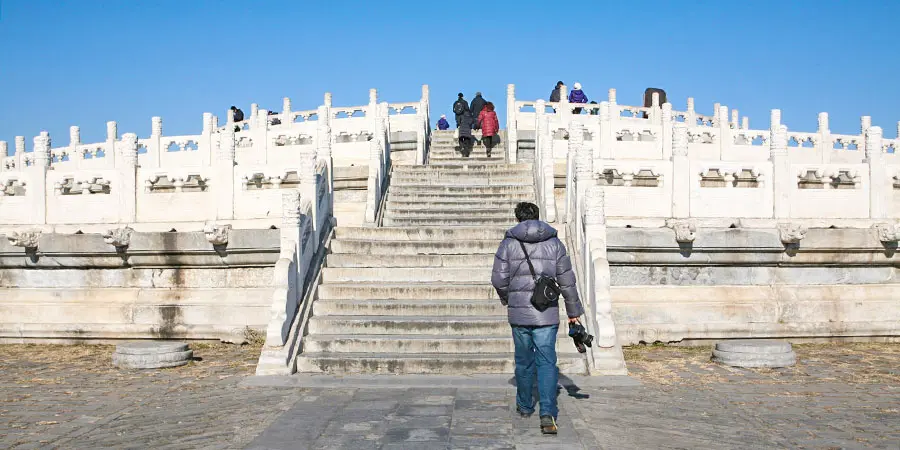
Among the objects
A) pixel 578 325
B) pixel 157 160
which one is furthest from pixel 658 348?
pixel 157 160

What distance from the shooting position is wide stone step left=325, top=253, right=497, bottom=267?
489 inches

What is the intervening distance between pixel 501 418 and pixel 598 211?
425 cm

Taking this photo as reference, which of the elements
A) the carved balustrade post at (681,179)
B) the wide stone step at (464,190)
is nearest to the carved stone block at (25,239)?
the wide stone step at (464,190)

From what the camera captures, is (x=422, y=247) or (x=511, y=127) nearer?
(x=422, y=247)

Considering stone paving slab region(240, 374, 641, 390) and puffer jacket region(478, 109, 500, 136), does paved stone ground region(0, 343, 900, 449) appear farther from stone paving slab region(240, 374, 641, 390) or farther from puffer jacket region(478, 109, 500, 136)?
puffer jacket region(478, 109, 500, 136)

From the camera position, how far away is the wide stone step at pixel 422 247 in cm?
1280

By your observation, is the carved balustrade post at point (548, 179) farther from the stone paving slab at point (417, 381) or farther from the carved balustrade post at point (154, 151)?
the carved balustrade post at point (154, 151)

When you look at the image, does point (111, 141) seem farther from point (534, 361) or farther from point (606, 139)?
point (534, 361)

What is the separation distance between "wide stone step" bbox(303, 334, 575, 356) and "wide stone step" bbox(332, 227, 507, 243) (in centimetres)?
302

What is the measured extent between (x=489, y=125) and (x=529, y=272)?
15057 millimetres

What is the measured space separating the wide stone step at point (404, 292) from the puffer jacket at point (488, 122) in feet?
36.4

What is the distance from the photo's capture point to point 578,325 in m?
7.61

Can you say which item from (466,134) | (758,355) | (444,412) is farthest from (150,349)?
(466,134)

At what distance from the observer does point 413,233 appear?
13320 millimetres
